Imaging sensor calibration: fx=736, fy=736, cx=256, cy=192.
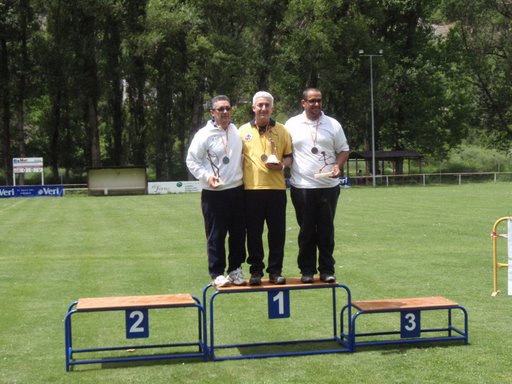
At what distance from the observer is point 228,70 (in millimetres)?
50406

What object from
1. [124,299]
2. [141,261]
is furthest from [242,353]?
[141,261]

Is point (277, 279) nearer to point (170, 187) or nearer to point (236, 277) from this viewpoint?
point (236, 277)

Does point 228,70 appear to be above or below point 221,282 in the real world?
above

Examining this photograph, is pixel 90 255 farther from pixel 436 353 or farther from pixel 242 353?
pixel 436 353

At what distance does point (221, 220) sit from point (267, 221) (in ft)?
1.52

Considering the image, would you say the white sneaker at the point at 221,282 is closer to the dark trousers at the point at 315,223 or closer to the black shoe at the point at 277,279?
the black shoe at the point at 277,279

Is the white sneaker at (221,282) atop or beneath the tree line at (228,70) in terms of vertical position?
beneath

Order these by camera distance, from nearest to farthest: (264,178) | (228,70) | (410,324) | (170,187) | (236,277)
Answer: (264,178) → (236,277) → (410,324) → (170,187) → (228,70)

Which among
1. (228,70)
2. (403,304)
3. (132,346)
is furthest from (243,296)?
(228,70)

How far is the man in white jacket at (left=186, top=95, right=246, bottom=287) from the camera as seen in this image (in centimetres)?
711

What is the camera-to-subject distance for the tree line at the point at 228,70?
51.7 m

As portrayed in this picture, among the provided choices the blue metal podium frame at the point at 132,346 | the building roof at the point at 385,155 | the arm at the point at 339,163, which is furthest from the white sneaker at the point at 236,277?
the building roof at the point at 385,155

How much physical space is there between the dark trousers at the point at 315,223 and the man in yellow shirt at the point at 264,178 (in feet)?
0.79

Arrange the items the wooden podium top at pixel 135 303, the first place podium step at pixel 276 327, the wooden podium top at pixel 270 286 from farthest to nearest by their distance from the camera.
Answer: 1. the first place podium step at pixel 276 327
2. the wooden podium top at pixel 270 286
3. the wooden podium top at pixel 135 303
